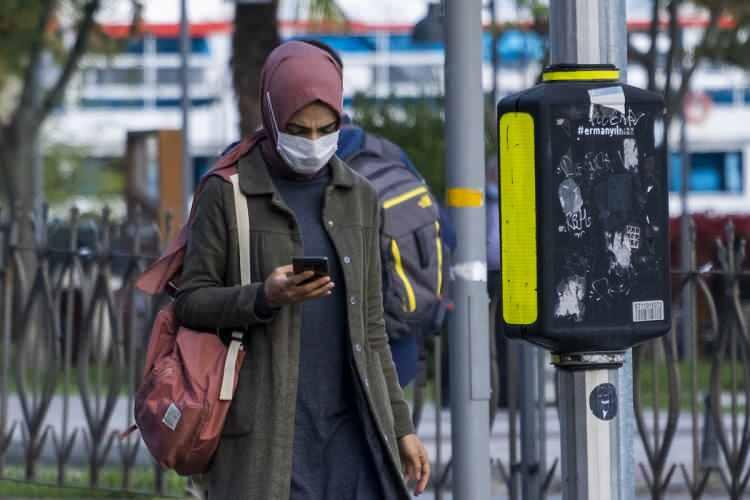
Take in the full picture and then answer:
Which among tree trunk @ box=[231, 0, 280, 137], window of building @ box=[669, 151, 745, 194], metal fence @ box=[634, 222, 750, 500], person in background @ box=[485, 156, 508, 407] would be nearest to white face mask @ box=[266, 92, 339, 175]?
person in background @ box=[485, 156, 508, 407]

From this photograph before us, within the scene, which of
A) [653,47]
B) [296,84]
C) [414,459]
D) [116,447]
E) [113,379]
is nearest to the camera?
[296,84]

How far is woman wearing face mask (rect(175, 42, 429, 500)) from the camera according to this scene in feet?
13.5

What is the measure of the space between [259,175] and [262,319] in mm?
368

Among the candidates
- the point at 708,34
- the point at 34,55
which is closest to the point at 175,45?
the point at 34,55

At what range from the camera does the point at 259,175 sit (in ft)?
13.8

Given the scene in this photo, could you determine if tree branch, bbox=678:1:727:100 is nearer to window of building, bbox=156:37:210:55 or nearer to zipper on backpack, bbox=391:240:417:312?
zipper on backpack, bbox=391:240:417:312

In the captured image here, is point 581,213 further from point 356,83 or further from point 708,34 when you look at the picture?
point 356,83

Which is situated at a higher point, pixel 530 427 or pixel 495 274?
pixel 495 274

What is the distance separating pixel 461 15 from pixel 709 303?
2.97 metres

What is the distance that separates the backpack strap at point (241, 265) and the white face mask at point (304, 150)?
130mm

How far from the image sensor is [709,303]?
301 inches

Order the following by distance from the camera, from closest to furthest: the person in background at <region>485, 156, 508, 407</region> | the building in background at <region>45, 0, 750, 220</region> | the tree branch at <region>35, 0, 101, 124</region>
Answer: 1. the person in background at <region>485, 156, 508, 407</region>
2. the tree branch at <region>35, 0, 101, 124</region>
3. the building in background at <region>45, 0, 750, 220</region>

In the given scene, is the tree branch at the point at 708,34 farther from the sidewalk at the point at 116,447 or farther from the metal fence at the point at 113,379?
the metal fence at the point at 113,379

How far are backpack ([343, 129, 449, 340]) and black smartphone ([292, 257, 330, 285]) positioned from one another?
139cm
